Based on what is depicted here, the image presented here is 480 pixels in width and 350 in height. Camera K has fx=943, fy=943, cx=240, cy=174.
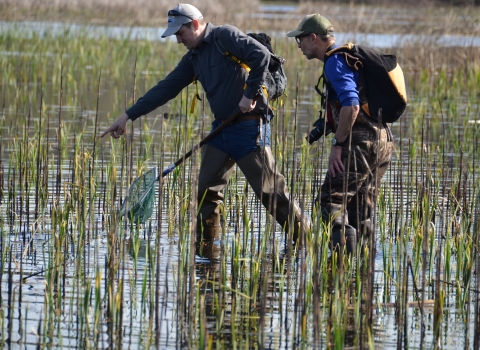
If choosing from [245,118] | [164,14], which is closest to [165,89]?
[245,118]

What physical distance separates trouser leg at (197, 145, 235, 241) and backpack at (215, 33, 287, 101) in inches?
20.7

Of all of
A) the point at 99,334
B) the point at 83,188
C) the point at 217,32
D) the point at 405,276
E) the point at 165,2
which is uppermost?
the point at 165,2

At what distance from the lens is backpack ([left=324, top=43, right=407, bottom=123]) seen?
529cm

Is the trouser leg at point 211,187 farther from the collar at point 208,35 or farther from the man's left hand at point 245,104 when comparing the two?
the collar at point 208,35

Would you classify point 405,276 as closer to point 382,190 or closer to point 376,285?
point 376,285

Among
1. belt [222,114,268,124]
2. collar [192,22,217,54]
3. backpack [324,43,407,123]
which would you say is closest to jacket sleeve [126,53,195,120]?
collar [192,22,217,54]

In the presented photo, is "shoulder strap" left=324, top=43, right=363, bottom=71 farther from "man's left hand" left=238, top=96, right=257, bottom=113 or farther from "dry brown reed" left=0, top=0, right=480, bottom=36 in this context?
"dry brown reed" left=0, top=0, right=480, bottom=36

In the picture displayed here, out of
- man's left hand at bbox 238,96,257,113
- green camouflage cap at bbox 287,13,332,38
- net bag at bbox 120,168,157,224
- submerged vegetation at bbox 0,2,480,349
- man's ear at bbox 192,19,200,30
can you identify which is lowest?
submerged vegetation at bbox 0,2,480,349

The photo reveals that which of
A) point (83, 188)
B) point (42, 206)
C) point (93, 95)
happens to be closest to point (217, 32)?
point (83, 188)

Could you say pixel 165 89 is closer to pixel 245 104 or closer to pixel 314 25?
pixel 245 104

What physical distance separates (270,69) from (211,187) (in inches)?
35.9

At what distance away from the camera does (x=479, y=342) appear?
426cm

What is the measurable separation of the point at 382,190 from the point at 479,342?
287 cm

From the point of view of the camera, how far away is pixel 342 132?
5.34 m
